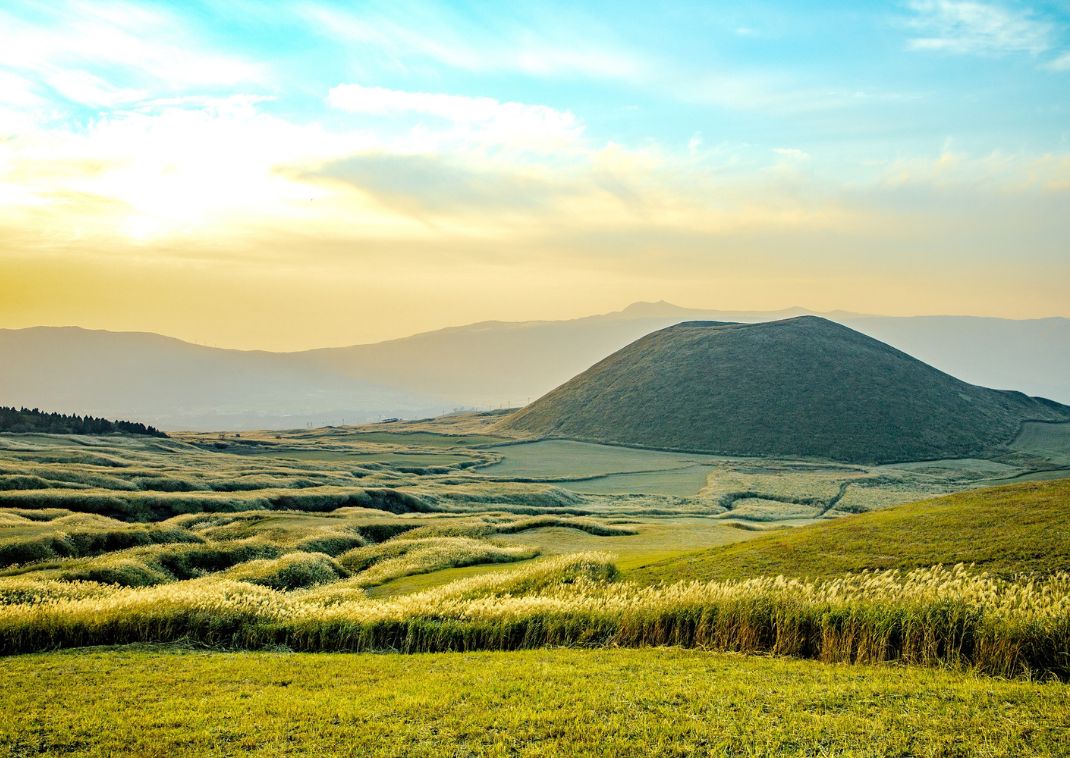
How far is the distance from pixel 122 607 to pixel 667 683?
601 inches

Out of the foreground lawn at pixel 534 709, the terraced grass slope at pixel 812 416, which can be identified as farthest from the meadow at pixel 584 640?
the terraced grass slope at pixel 812 416

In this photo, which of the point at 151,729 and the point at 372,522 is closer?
the point at 151,729

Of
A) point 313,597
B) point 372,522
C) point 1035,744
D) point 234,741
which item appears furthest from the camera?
point 372,522

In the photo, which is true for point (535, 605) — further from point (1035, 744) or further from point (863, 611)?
point (1035, 744)

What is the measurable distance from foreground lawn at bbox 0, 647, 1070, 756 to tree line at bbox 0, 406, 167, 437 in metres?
132

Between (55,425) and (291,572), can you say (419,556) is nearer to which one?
(291,572)

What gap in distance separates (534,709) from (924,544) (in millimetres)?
16566

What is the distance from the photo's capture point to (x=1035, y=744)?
1056cm

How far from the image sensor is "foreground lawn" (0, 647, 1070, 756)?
448 inches

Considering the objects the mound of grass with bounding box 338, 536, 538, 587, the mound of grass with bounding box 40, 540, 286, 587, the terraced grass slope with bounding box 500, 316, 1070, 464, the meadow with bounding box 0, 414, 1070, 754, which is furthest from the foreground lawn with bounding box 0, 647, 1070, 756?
the terraced grass slope with bounding box 500, 316, 1070, 464

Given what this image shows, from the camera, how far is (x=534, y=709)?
42.5 ft

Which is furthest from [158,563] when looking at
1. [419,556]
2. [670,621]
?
[670,621]

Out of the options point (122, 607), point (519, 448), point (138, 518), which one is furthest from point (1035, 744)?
point (519, 448)

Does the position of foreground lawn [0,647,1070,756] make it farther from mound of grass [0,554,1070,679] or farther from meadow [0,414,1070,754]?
mound of grass [0,554,1070,679]
